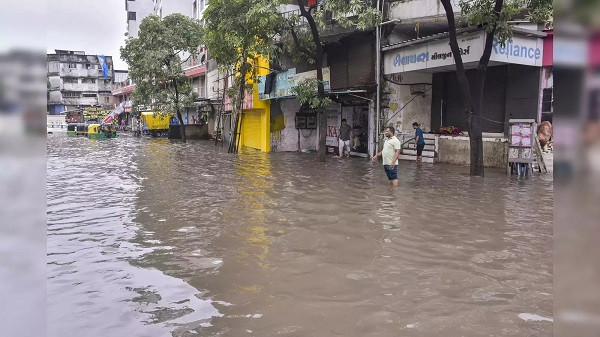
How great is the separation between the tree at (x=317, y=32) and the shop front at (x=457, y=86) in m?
2.23

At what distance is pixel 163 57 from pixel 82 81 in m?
51.7

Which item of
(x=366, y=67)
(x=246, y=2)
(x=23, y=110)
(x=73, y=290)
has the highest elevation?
(x=246, y=2)

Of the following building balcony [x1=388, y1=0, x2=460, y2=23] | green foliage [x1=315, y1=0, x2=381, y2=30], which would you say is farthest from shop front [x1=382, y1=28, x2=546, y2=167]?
green foliage [x1=315, y1=0, x2=381, y2=30]

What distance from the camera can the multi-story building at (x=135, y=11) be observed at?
6856 centimetres

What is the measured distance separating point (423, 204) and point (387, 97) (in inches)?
398

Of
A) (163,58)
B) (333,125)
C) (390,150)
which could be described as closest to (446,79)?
(333,125)

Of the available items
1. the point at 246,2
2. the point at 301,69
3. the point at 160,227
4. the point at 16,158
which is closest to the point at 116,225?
the point at 160,227

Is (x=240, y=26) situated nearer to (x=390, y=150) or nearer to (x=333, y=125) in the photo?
(x=333, y=125)

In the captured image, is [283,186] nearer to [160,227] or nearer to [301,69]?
[160,227]

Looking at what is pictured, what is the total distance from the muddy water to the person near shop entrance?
932 cm

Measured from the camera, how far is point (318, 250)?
6414 millimetres

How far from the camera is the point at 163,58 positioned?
33.4 meters

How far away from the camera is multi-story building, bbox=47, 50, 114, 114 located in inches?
2997

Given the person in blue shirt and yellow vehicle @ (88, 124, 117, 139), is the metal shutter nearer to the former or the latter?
the person in blue shirt
